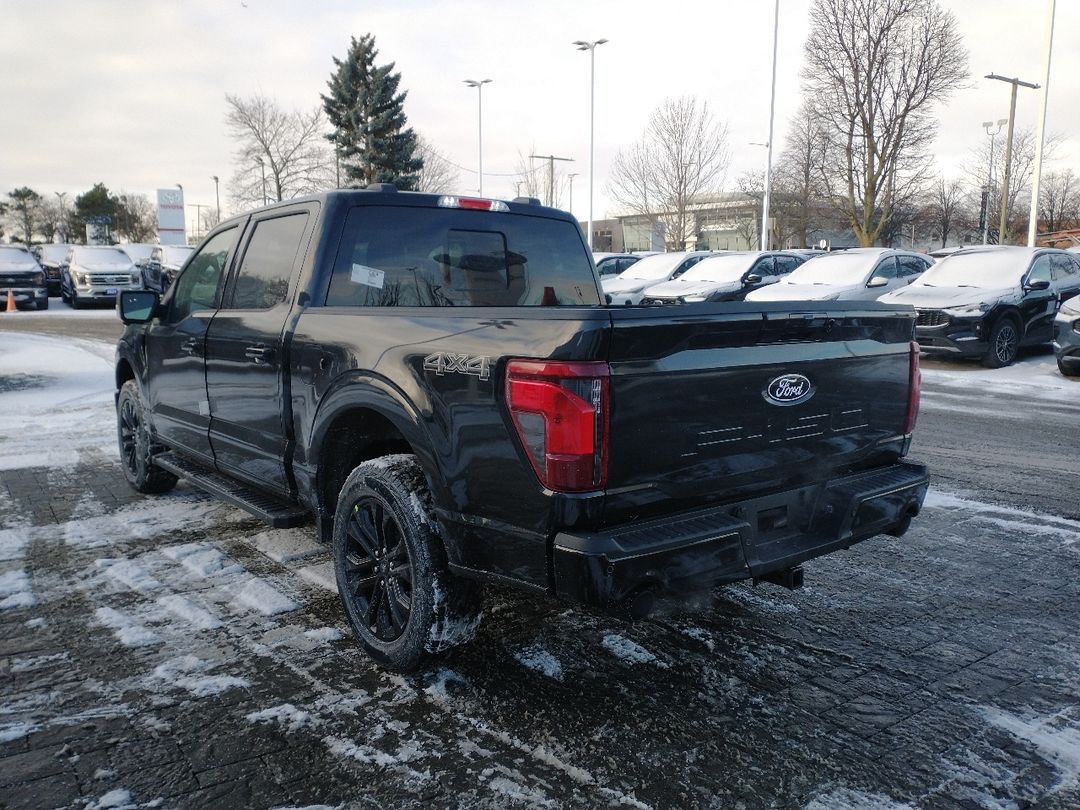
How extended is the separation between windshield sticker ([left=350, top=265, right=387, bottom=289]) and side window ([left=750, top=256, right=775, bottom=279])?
1642cm

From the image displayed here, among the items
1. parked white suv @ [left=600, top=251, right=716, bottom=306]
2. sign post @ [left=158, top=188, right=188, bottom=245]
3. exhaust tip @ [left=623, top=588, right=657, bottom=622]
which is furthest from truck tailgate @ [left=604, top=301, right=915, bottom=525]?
sign post @ [left=158, top=188, right=188, bottom=245]

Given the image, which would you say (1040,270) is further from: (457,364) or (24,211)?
(24,211)

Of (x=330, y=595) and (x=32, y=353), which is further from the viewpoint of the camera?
(x=32, y=353)

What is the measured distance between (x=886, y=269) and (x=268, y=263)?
1395cm

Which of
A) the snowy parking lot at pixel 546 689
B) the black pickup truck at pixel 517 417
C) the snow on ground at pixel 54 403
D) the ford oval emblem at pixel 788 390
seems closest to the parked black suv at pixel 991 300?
the snowy parking lot at pixel 546 689

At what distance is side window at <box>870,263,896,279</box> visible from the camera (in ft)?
51.6

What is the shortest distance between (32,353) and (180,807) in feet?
46.8

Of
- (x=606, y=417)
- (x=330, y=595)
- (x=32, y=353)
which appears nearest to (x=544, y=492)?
(x=606, y=417)

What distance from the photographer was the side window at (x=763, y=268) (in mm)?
19653

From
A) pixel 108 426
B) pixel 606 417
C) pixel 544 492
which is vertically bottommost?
pixel 108 426

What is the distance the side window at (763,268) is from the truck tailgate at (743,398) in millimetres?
16520

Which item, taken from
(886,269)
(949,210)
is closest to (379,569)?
(886,269)

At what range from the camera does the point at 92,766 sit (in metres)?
2.77

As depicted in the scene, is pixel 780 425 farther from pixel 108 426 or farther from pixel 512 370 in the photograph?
pixel 108 426
